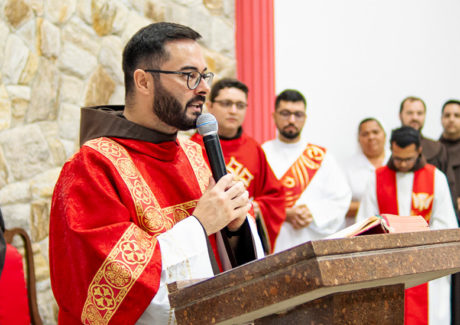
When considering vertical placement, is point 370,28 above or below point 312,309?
above

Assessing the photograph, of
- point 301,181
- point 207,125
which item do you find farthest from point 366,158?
point 207,125

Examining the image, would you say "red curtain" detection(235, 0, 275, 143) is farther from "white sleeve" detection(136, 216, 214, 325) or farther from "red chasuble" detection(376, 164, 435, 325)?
"white sleeve" detection(136, 216, 214, 325)

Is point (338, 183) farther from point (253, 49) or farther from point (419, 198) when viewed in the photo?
point (253, 49)

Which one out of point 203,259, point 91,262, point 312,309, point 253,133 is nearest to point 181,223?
point 203,259

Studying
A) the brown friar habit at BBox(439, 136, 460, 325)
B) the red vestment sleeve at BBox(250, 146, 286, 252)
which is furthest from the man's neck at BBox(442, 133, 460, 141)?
the red vestment sleeve at BBox(250, 146, 286, 252)

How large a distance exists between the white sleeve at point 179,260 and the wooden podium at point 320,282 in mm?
486

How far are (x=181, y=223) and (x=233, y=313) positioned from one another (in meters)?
0.71

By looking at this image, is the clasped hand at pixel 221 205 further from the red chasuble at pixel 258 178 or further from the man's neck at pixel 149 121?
the red chasuble at pixel 258 178

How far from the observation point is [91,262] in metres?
1.84

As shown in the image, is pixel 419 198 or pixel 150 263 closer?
pixel 150 263

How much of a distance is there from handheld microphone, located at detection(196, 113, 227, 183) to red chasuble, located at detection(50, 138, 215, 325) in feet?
0.89

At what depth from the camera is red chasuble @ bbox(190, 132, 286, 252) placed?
4.26 metres

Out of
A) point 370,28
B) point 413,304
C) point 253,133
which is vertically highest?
point 370,28

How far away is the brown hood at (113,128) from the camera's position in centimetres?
216
